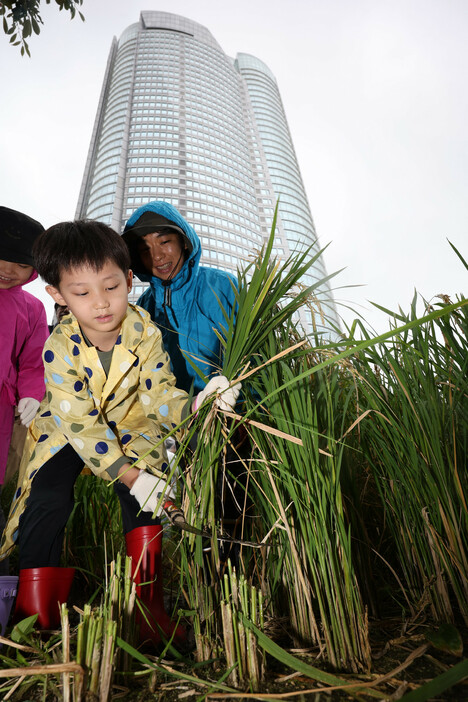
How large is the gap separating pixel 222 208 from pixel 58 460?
157ft

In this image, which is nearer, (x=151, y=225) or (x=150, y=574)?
(x=150, y=574)

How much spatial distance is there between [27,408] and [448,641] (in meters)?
1.45

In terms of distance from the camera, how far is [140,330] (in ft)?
3.64

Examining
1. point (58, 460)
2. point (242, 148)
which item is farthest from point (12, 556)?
point (242, 148)

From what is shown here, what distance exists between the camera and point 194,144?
46781 mm

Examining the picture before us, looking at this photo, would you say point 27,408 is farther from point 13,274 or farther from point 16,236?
point 16,236

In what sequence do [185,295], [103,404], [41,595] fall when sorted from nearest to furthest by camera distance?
[41,595], [103,404], [185,295]

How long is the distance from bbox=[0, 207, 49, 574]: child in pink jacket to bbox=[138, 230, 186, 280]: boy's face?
41cm

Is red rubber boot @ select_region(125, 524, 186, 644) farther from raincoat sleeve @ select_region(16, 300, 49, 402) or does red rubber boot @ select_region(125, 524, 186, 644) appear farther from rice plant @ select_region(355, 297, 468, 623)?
raincoat sleeve @ select_region(16, 300, 49, 402)

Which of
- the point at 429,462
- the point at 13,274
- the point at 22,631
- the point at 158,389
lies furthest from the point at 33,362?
the point at 429,462

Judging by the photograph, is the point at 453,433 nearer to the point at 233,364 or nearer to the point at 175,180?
the point at 233,364

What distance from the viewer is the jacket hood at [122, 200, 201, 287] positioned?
1.53 metres

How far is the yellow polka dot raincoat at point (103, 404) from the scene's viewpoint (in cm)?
94

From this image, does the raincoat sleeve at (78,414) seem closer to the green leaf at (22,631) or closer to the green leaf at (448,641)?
the green leaf at (22,631)
